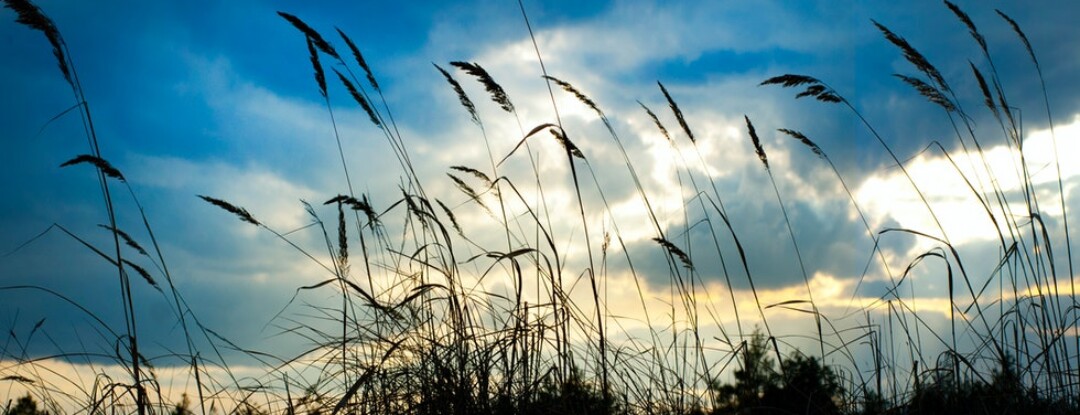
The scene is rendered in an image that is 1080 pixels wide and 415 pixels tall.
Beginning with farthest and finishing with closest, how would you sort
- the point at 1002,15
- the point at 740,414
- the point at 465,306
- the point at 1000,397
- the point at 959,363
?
the point at 1002,15 < the point at 465,306 < the point at 959,363 < the point at 1000,397 < the point at 740,414

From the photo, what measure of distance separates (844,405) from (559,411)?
107 centimetres

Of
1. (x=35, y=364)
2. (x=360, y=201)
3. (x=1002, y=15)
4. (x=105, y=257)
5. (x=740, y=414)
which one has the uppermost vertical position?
(x=1002, y=15)

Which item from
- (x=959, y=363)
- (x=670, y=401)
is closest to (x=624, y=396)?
(x=670, y=401)

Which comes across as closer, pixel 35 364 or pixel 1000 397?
pixel 1000 397

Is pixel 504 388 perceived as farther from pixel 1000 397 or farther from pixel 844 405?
pixel 1000 397

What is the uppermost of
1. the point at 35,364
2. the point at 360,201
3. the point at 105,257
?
the point at 360,201

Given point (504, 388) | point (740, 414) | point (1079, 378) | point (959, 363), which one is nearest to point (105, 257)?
point (504, 388)

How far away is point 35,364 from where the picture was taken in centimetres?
358

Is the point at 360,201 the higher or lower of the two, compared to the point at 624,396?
higher

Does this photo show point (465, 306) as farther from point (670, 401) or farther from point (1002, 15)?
point (1002, 15)

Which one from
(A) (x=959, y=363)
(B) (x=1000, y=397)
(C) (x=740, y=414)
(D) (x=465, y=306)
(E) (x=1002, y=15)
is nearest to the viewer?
(C) (x=740, y=414)

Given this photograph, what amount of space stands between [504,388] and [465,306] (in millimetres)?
459

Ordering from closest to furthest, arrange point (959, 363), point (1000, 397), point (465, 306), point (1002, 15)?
point (1000, 397)
point (959, 363)
point (465, 306)
point (1002, 15)

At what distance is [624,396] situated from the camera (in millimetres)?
3014
